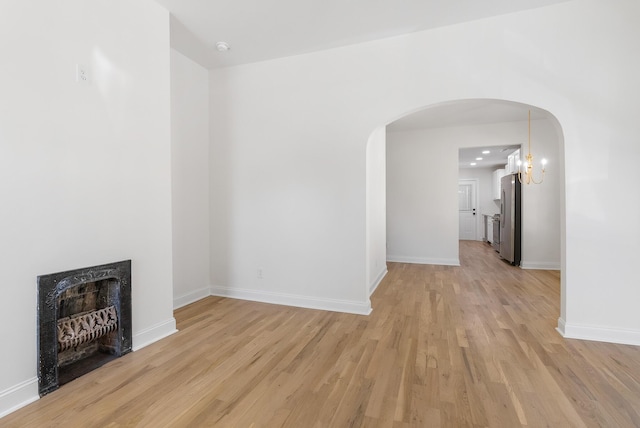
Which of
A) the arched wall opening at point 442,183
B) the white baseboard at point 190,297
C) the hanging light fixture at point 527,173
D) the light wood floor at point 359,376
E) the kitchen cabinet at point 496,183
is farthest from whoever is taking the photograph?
the kitchen cabinet at point 496,183

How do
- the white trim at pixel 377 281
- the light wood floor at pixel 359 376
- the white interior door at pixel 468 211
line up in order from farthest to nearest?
the white interior door at pixel 468 211, the white trim at pixel 377 281, the light wood floor at pixel 359 376

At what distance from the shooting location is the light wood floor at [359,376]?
170 centimetres

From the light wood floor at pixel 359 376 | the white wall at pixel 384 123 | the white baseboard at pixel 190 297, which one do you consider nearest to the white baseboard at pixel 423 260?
the light wood floor at pixel 359 376

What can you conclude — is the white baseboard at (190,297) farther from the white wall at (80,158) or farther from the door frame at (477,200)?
the door frame at (477,200)

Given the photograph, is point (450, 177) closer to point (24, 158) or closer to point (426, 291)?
point (426, 291)

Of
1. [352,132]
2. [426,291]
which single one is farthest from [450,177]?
[352,132]

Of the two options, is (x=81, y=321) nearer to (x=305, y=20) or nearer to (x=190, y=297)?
(x=190, y=297)

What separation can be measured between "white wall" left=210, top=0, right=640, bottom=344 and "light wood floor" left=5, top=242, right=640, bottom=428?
52cm

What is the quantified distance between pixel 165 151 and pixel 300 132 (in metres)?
1.52

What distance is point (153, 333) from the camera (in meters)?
2.68

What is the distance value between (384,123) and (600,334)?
111 inches

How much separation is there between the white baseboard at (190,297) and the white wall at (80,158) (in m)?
0.76

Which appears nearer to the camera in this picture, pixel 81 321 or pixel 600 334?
pixel 81 321

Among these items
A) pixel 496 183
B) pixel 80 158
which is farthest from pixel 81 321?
pixel 496 183
